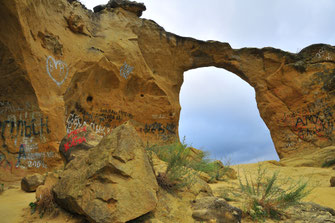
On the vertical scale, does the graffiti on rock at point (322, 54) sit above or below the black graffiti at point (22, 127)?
above

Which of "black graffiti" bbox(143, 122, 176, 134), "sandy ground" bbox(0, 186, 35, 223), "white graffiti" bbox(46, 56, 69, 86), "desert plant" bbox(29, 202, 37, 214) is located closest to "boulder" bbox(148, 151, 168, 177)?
"desert plant" bbox(29, 202, 37, 214)

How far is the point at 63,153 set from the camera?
3.50 meters

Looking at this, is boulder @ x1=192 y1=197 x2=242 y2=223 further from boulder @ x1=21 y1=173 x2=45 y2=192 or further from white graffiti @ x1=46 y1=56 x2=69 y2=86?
white graffiti @ x1=46 y1=56 x2=69 y2=86

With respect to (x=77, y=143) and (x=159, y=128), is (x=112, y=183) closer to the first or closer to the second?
(x=77, y=143)

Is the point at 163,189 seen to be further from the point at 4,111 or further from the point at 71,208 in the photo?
the point at 4,111

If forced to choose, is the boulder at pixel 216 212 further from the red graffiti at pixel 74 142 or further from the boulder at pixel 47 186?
the red graffiti at pixel 74 142

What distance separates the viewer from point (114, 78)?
9578 millimetres

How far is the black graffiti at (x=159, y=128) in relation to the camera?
1100 centimetres

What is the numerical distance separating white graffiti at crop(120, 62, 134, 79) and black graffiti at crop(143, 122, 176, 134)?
274cm

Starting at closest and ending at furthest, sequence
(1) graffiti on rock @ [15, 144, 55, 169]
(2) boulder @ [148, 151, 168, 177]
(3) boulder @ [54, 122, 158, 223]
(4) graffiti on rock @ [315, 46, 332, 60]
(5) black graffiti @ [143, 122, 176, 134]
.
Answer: (3) boulder @ [54, 122, 158, 223] → (2) boulder @ [148, 151, 168, 177] → (1) graffiti on rock @ [15, 144, 55, 169] → (5) black graffiti @ [143, 122, 176, 134] → (4) graffiti on rock @ [315, 46, 332, 60]

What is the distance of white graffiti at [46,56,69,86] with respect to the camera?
258 inches

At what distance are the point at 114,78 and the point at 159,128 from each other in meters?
3.46

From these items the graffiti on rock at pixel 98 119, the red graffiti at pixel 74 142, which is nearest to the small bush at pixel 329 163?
the red graffiti at pixel 74 142

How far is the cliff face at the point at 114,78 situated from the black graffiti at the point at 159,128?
0.05 m
